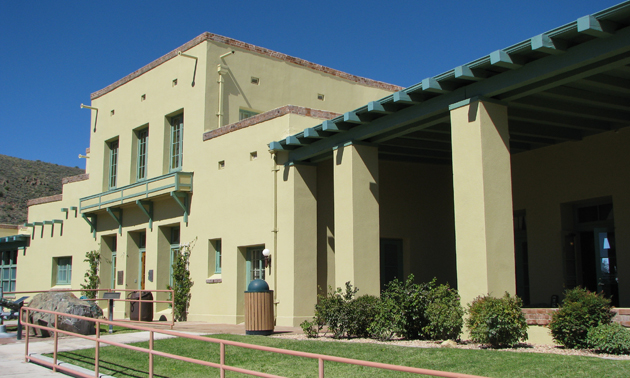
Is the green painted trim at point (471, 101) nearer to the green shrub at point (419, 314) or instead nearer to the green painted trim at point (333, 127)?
the green shrub at point (419, 314)

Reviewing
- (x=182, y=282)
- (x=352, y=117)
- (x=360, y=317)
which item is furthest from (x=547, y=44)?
(x=182, y=282)

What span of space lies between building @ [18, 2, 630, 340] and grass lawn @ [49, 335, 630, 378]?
2.17 metres

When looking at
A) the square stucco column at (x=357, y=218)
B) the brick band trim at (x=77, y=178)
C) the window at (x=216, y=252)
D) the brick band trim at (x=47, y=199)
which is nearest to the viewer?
the square stucco column at (x=357, y=218)

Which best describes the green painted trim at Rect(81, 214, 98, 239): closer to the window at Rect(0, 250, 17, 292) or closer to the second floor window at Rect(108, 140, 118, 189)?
the second floor window at Rect(108, 140, 118, 189)

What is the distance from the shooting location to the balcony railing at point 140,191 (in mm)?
19531

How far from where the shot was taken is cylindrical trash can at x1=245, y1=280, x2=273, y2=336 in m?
13.5

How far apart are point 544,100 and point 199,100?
11.0m

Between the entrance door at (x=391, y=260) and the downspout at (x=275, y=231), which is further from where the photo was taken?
the entrance door at (x=391, y=260)

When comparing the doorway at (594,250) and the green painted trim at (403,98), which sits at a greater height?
the green painted trim at (403,98)

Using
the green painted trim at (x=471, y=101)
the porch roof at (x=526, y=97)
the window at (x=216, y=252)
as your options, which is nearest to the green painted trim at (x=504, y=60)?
the porch roof at (x=526, y=97)

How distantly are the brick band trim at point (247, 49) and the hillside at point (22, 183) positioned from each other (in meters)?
34.9

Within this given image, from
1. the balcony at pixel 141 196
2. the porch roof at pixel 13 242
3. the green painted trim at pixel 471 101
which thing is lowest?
the porch roof at pixel 13 242

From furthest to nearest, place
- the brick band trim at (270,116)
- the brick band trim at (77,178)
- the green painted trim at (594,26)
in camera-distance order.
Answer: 1. the brick band trim at (77,178)
2. the brick band trim at (270,116)
3. the green painted trim at (594,26)

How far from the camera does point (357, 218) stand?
14227mm
